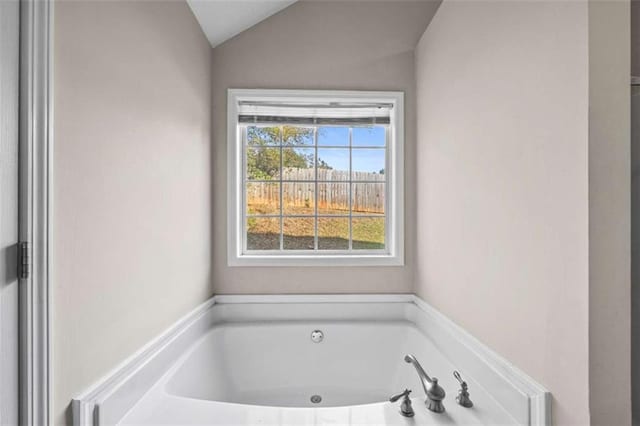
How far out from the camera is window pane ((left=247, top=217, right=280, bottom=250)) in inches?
96.2

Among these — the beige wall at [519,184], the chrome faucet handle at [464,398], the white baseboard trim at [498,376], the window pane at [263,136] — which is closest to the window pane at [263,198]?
the window pane at [263,136]

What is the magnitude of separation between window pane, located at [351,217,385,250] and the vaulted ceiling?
1.39 meters

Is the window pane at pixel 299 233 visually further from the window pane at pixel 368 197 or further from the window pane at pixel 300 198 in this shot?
the window pane at pixel 368 197

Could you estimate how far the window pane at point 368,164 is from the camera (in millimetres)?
2473

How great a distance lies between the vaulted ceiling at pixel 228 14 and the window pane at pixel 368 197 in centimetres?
118

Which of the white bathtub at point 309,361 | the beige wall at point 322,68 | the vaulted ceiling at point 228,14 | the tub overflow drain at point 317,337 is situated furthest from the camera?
the beige wall at point 322,68

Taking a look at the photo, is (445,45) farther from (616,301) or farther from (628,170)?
(616,301)

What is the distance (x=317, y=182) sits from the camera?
8.17 feet

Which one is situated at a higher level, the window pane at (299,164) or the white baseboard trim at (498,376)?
the window pane at (299,164)

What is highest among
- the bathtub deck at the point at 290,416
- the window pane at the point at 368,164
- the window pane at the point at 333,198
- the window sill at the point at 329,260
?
the window pane at the point at 368,164

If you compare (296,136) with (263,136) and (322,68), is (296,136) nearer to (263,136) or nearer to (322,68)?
(263,136)

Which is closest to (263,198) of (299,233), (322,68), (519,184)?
(299,233)

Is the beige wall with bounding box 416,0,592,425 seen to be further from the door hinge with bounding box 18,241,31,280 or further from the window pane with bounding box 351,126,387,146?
the door hinge with bounding box 18,241,31,280

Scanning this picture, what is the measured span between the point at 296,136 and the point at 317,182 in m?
0.34
